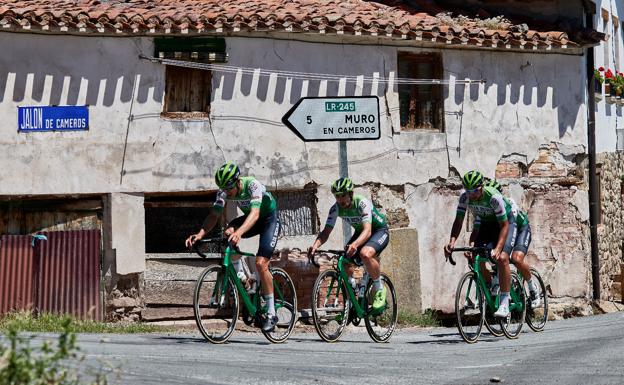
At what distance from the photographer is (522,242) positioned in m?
15.8

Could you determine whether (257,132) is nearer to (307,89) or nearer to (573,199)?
(307,89)

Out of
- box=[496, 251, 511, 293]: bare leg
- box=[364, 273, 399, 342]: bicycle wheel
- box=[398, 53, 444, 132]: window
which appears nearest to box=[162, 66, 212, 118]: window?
box=[398, 53, 444, 132]: window

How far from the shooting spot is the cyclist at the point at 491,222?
14.6 meters

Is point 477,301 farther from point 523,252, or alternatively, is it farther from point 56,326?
point 56,326

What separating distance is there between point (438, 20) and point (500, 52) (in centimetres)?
131

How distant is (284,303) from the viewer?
13.7 metres

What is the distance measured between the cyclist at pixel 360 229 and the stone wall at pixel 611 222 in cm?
1087

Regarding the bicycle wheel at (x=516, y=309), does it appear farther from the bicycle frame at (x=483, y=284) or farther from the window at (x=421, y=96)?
the window at (x=421, y=96)

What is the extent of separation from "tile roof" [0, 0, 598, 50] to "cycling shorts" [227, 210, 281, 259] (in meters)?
6.70

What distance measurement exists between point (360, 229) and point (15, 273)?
23.7ft

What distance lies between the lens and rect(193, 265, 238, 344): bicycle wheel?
41.6 feet

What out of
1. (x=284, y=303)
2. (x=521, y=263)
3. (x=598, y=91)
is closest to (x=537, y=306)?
(x=521, y=263)

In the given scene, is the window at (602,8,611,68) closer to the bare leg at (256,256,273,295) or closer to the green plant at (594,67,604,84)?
the green plant at (594,67,604,84)

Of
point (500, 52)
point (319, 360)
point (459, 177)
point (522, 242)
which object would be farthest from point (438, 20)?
point (319, 360)
